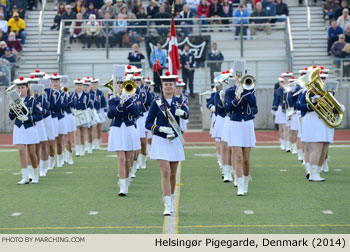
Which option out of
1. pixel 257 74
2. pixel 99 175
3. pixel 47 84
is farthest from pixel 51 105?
pixel 257 74

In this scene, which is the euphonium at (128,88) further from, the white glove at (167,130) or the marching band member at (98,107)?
the marching band member at (98,107)

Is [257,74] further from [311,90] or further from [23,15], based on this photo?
[311,90]

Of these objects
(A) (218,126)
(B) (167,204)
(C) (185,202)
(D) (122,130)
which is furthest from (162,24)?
(B) (167,204)

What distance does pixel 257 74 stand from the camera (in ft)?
96.5

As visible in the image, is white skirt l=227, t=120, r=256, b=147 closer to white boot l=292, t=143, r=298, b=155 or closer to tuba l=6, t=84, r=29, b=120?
tuba l=6, t=84, r=29, b=120

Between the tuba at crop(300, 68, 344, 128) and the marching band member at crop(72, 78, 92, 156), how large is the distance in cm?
748

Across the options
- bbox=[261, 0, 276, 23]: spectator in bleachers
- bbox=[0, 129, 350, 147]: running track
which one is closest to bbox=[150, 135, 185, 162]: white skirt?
bbox=[0, 129, 350, 147]: running track

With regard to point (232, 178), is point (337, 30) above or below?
above

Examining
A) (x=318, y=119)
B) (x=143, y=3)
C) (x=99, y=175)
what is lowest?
(x=99, y=175)

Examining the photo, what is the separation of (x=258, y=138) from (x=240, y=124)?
12721mm

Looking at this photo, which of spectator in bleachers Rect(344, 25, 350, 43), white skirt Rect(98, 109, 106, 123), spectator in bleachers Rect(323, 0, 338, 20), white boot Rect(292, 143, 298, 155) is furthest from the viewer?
spectator in bleachers Rect(323, 0, 338, 20)

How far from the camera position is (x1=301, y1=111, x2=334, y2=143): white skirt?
14.5m

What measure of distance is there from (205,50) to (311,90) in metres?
16.1

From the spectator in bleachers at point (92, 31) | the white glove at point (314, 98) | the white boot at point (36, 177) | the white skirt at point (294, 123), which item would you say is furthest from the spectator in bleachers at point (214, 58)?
Answer: the white boot at point (36, 177)
